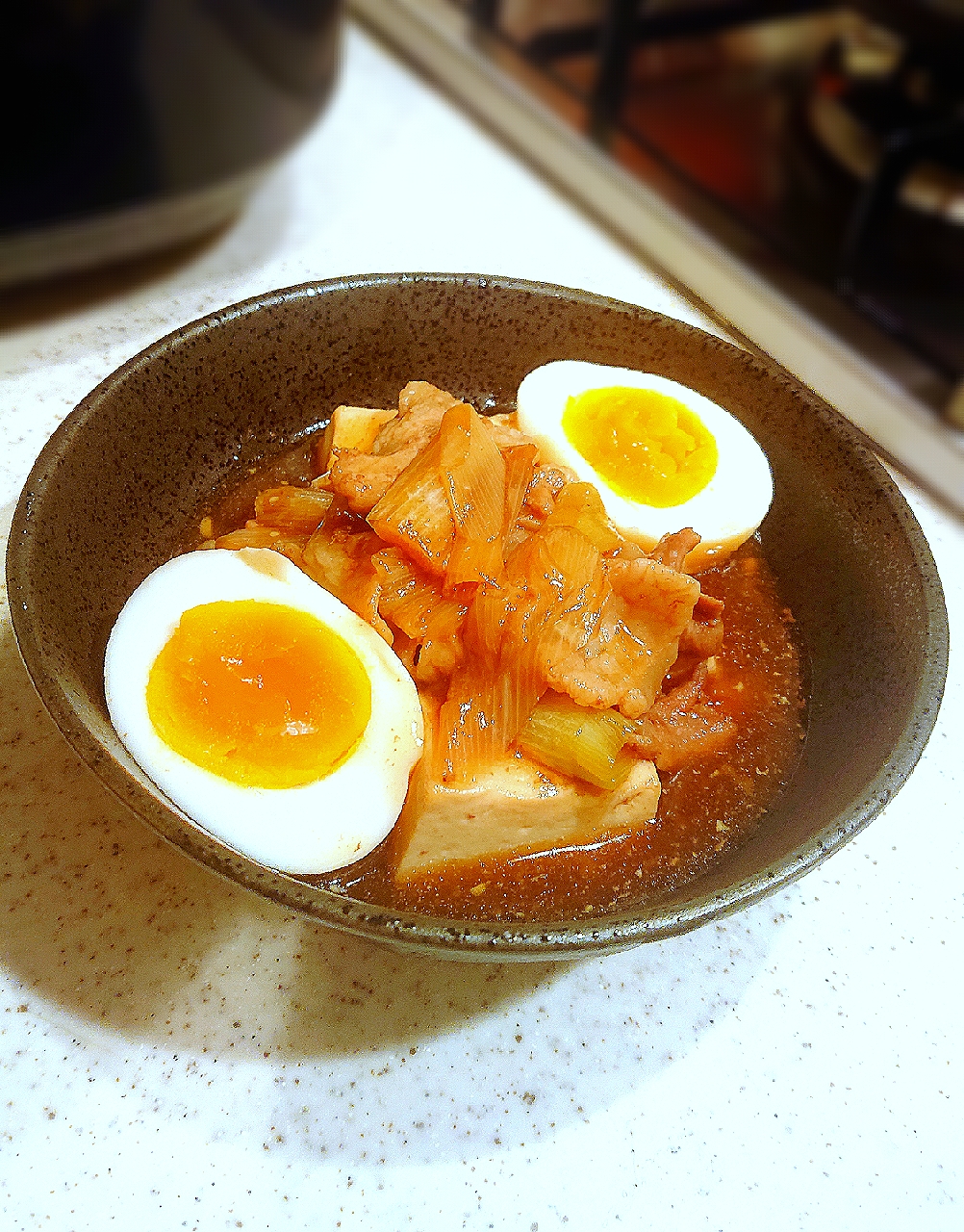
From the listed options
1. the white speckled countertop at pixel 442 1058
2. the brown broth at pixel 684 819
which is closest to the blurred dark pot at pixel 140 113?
the brown broth at pixel 684 819

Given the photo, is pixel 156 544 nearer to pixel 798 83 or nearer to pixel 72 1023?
pixel 72 1023

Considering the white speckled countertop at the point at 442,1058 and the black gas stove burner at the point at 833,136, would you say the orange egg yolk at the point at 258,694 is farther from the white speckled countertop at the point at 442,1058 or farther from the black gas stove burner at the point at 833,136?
the black gas stove burner at the point at 833,136

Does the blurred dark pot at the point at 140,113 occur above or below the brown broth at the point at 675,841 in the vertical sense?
above

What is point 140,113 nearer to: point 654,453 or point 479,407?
point 479,407

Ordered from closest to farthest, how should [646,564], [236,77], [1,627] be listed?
[646,564] → [1,627] → [236,77]

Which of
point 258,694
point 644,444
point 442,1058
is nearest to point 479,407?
point 644,444

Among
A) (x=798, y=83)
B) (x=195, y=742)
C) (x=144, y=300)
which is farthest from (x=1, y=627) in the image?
(x=798, y=83)

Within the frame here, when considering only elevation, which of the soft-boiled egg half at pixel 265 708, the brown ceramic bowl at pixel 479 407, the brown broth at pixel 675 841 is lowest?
the brown broth at pixel 675 841

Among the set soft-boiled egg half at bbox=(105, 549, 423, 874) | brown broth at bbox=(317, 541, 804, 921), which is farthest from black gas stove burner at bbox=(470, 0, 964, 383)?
soft-boiled egg half at bbox=(105, 549, 423, 874)
